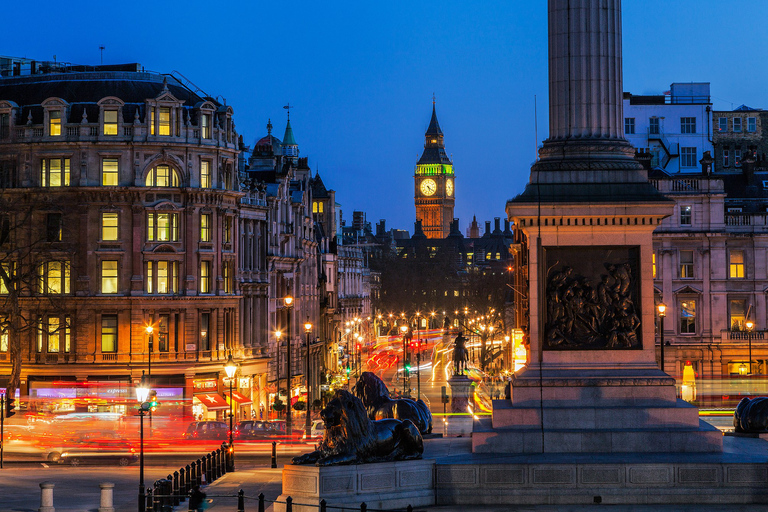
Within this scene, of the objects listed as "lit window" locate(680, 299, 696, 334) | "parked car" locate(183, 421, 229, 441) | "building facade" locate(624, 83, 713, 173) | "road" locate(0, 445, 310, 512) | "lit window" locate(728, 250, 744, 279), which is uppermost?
"building facade" locate(624, 83, 713, 173)

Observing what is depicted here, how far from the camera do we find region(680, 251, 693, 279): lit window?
7019 centimetres

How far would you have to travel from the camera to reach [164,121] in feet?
197

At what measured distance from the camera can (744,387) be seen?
61.2 metres

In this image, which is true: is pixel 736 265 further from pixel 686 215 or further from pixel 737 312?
pixel 686 215

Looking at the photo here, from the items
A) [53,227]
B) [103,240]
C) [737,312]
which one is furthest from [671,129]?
[53,227]

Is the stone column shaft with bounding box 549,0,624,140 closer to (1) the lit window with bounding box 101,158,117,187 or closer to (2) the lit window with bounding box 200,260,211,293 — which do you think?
(1) the lit window with bounding box 101,158,117,187

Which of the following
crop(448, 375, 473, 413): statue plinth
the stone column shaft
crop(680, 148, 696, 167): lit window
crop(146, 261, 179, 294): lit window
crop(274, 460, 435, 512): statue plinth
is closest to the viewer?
crop(274, 460, 435, 512): statue plinth

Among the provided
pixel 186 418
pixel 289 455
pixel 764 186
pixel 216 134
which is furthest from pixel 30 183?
pixel 764 186

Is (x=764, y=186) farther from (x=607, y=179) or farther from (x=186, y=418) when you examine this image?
(x=607, y=179)

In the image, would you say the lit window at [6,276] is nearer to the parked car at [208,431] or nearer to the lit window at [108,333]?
the lit window at [108,333]

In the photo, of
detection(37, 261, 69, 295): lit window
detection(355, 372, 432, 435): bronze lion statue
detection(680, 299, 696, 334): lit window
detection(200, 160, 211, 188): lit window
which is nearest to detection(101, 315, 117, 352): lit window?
detection(37, 261, 69, 295): lit window

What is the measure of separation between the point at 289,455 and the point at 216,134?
23.9 meters

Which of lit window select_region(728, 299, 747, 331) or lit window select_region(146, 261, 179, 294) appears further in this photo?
lit window select_region(728, 299, 747, 331)

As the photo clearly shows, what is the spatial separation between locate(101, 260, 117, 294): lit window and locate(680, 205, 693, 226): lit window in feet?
104
